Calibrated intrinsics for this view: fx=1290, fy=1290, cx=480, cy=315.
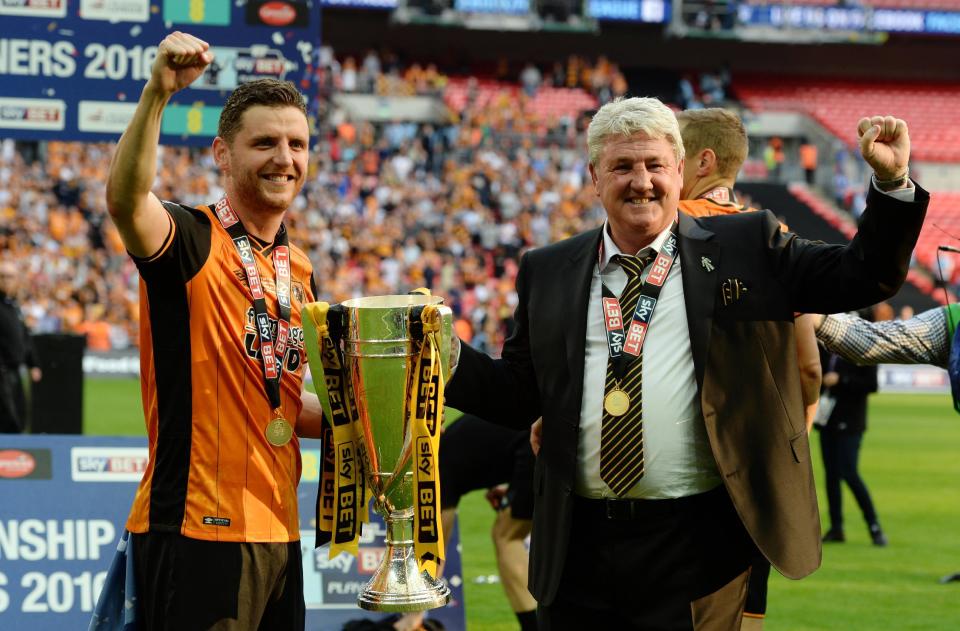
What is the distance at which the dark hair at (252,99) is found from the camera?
3.52m

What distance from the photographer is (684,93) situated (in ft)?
125

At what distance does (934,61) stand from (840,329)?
1629 inches

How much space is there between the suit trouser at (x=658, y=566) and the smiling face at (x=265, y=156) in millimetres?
1200

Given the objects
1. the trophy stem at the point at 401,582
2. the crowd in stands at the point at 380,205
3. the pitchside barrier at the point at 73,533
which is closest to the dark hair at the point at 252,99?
the trophy stem at the point at 401,582

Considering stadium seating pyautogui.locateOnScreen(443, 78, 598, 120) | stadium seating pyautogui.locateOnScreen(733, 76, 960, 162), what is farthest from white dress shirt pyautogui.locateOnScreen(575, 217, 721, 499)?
stadium seating pyautogui.locateOnScreen(733, 76, 960, 162)

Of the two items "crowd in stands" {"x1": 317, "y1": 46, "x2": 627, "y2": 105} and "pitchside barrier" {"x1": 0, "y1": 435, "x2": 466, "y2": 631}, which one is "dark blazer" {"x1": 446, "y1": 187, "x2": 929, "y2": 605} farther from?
"crowd in stands" {"x1": 317, "y1": 46, "x2": 627, "y2": 105}

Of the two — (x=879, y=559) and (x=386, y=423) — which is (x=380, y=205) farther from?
(x=386, y=423)

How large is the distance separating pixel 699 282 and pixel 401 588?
3.79 feet

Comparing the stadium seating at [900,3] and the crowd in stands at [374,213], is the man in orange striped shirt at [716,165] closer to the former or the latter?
the crowd in stands at [374,213]

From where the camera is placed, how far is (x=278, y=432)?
3.50 meters

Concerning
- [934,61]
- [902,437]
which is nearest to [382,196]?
[902,437]

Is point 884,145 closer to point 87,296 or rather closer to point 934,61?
point 87,296

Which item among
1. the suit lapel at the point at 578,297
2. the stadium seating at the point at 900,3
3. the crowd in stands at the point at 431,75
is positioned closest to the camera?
the suit lapel at the point at 578,297

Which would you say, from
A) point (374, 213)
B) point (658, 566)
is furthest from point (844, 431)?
point (374, 213)
